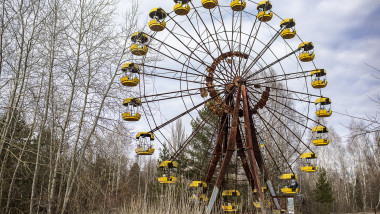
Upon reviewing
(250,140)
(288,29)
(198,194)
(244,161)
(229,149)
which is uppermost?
(288,29)

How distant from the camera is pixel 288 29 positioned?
42.0 ft

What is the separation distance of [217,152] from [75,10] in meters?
7.62

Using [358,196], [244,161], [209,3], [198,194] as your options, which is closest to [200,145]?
[244,161]

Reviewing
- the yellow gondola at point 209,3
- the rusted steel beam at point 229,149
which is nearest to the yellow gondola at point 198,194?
the rusted steel beam at point 229,149

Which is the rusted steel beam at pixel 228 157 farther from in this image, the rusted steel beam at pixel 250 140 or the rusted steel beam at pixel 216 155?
the rusted steel beam at pixel 216 155

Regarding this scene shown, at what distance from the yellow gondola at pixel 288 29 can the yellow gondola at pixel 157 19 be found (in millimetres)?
5155

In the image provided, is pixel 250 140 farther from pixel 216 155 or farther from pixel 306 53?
pixel 306 53

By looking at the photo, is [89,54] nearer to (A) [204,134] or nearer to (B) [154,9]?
(B) [154,9]

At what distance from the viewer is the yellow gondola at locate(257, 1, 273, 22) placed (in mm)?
12883

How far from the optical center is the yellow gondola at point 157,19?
12.0 metres

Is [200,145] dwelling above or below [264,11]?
below

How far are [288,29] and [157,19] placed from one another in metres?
5.61

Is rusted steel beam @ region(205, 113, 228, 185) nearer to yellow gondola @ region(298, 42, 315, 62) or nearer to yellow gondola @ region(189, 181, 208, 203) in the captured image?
yellow gondola @ region(189, 181, 208, 203)

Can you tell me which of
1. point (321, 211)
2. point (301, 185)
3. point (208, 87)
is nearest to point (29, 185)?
point (208, 87)
